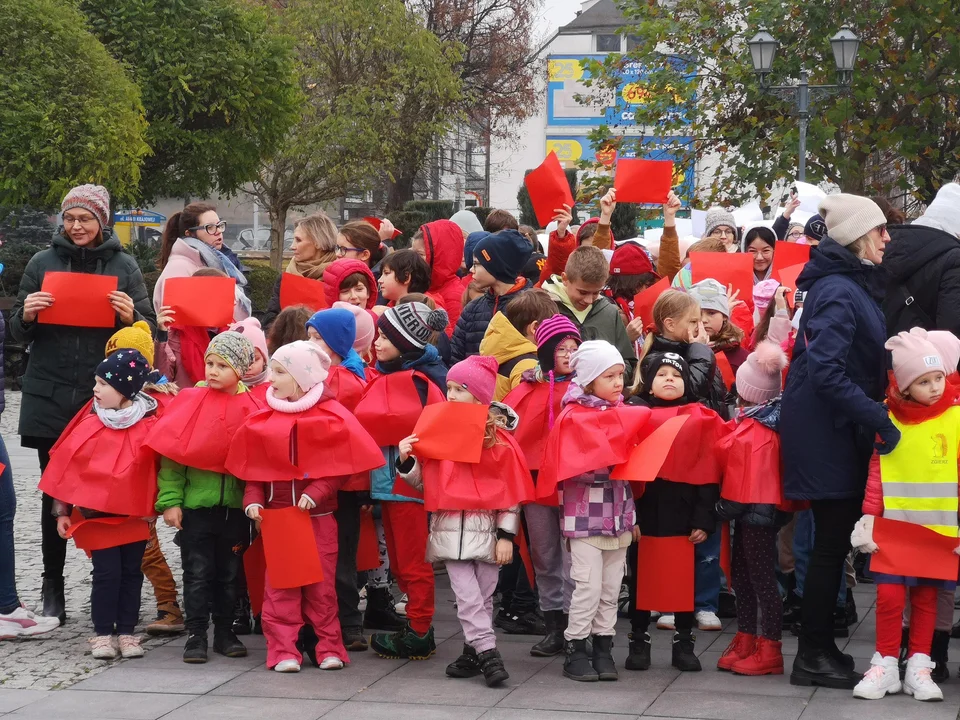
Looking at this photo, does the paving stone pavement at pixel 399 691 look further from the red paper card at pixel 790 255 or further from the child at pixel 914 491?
the red paper card at pixel 790 255

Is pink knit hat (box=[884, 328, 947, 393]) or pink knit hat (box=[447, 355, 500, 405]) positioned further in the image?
pink knit hat (box=[447, 355, 500, 405])

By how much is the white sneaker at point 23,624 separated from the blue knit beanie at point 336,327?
79.8 inches

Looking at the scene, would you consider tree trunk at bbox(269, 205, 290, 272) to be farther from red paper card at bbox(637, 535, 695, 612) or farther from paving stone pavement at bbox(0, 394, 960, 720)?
red paper card at bbox(637, 535, 695, 612)

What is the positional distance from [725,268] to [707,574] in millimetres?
1903

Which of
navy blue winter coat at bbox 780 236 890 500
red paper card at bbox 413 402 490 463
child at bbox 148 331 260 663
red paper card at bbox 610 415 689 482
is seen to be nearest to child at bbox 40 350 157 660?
child at bbox 148 331 260 663

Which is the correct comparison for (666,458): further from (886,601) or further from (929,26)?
(929,26)

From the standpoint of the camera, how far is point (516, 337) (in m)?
6.82

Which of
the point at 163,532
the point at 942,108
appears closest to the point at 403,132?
the point at 942,108

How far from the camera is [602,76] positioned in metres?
19.0

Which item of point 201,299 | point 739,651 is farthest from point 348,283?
point 739,651

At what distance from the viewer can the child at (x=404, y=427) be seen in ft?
20.5

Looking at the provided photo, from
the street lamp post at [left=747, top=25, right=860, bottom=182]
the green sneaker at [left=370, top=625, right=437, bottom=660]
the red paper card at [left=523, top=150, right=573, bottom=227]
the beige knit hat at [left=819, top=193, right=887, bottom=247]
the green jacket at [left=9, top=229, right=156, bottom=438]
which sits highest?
the street lamp post at [left=747, top=25, right=860, bottom=182]

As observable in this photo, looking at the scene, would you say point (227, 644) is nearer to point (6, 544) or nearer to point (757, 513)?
point (6, 544)

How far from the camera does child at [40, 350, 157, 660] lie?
622 cm
